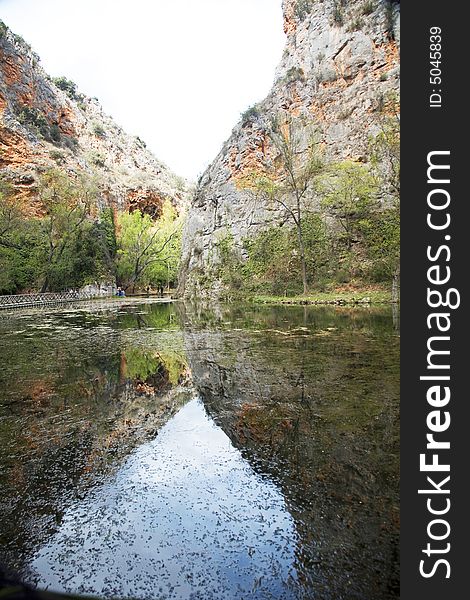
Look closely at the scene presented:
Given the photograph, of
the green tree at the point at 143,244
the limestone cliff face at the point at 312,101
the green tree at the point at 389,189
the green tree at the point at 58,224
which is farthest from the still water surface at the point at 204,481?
the green tree at the point at 143,244

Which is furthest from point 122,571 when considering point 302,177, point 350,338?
point 302,177

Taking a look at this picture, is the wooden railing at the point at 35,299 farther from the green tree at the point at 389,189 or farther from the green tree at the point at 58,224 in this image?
the green tree at the point at 389,189

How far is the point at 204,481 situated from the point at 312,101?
35604mm

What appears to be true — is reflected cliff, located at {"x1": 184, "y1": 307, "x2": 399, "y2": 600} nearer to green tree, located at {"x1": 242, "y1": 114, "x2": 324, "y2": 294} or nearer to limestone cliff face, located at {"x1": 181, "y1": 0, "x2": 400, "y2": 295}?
green tree, located at {"x1": 242, "y1": 114, "x2": 324, "y2": 294}

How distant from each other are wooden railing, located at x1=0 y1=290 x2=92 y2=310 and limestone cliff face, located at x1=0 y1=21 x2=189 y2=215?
10.7 meters

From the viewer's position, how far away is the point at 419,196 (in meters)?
2.11

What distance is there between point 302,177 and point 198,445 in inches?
977

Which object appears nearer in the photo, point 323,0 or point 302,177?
point 302,177

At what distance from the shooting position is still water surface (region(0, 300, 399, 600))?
204cm

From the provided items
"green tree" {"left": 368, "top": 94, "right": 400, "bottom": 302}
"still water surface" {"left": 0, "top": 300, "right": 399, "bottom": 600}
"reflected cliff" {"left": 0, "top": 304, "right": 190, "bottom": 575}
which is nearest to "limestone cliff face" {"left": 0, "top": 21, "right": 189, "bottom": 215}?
"green tree" {"left": 368, "top": 94, "right": 400, "bottom": 302}

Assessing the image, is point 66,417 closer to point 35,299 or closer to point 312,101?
point 35,299

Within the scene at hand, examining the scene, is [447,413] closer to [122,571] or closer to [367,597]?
[367,597]

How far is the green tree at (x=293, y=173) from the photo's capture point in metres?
25.8

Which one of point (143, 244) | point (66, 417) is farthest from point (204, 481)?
point (143, 244)
